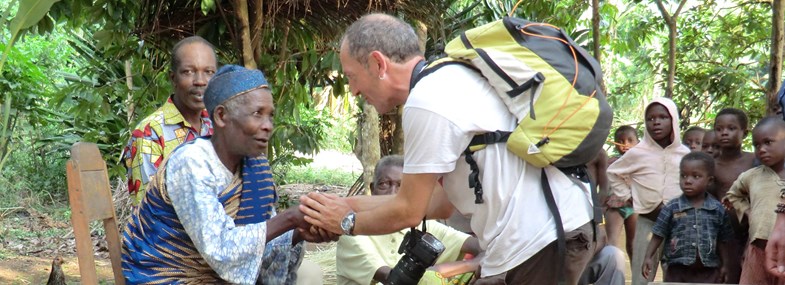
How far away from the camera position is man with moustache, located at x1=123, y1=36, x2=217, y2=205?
395cm

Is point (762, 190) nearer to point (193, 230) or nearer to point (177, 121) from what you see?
point (177, 121)

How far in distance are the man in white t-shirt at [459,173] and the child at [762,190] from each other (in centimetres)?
220

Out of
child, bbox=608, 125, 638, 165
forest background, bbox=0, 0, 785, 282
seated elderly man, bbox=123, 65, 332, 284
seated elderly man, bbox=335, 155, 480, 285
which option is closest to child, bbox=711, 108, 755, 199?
forest background, bbox=0, 0, 785, 282

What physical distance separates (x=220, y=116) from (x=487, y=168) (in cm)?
91

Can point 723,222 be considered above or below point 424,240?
below

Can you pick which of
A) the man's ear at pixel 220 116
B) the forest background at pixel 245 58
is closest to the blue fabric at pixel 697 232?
the forest background at pixel 245 58

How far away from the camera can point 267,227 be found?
10.2 feet

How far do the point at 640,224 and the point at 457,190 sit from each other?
145 inches

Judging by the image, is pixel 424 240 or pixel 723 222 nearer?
pixel 424 240

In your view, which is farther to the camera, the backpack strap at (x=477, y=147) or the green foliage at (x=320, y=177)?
the green foliage at (x=320, y=177)

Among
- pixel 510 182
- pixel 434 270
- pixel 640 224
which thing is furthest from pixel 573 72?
pixel 640 224

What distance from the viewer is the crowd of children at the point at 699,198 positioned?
5.05 m

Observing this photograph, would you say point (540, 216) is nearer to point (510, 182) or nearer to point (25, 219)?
point (510, 182)

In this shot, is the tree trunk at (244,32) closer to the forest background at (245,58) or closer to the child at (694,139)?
the forest background at (245,58)
